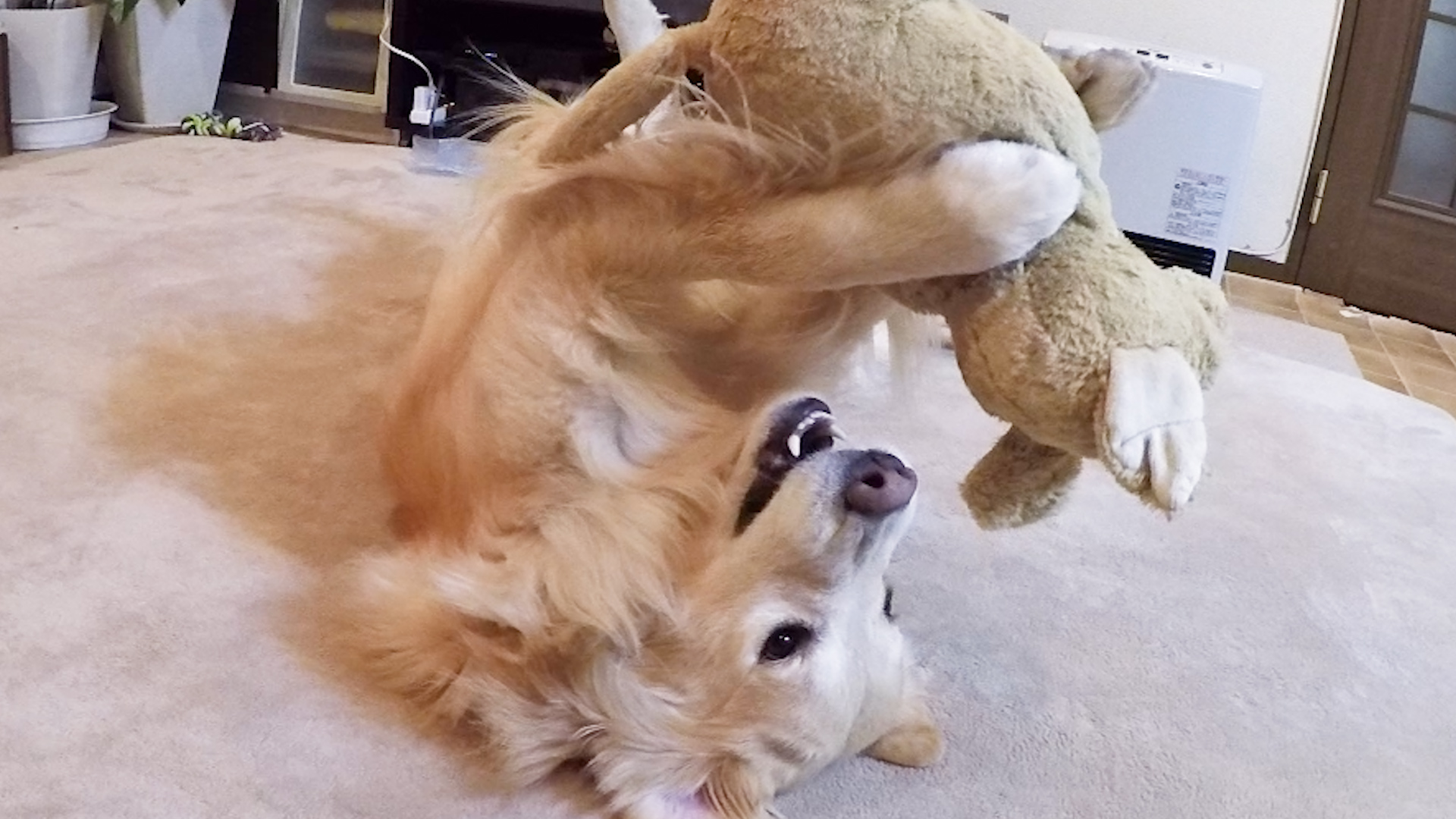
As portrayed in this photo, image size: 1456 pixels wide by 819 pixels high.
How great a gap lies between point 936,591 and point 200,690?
36.4 inches

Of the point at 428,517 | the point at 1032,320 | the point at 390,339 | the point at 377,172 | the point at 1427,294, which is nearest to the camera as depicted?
the point at 1032,320

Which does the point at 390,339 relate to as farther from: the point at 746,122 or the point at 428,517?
the point at 746,122

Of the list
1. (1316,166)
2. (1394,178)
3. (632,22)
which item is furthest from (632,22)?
(1394,178)

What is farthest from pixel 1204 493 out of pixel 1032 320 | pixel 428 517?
pixel 428 517

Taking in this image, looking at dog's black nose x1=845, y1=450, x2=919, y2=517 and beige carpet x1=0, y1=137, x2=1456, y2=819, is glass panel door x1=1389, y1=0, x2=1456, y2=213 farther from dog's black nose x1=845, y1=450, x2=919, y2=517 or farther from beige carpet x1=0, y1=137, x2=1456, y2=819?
dog's black nose x1=845, y1=450, x2=919, y2=517

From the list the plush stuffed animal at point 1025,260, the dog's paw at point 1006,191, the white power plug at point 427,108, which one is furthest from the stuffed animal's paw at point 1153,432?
the white power plug at point 427,108

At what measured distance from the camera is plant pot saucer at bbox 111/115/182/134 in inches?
142

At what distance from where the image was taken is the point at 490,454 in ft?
4.45

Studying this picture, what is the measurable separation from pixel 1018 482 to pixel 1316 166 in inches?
119

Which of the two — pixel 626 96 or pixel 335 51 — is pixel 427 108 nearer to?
pixel 335 51

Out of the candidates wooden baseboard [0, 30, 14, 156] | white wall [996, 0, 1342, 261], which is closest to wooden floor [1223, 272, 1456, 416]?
white wall [996, 0, 1342, 261]

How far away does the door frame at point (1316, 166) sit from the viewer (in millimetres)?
3596

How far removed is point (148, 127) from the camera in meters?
3.62

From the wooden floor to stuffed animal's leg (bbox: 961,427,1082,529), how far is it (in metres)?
2.36
